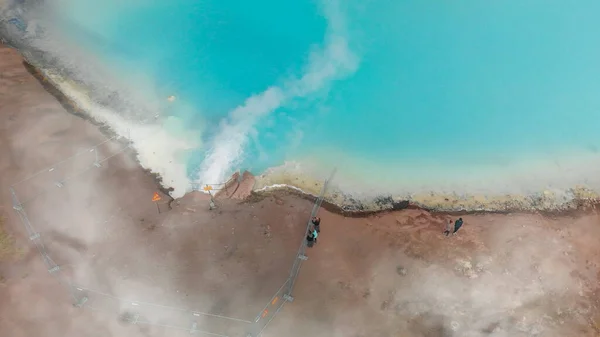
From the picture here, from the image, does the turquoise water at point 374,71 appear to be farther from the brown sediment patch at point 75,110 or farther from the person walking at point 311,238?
the person walking at point 311,238

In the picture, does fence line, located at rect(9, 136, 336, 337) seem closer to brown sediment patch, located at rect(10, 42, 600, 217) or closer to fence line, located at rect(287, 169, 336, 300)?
Answer: fence line, located at rect(287, 169, 336, 300)

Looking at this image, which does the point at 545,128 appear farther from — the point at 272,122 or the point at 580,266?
the point at 272,122

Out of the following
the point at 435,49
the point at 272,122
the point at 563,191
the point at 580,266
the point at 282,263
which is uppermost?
the point at 435,49

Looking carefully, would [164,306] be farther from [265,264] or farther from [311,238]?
[311,238]

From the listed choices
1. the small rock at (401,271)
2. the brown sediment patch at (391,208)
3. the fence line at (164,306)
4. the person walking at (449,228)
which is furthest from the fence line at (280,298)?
the person walking at (449,228)

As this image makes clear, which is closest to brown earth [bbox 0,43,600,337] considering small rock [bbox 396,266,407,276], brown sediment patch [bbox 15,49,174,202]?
small rock [bbox 396,266,407,276]

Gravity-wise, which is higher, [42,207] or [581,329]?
[581,329]

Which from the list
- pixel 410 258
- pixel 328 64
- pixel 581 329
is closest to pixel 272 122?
pixel 328 64
